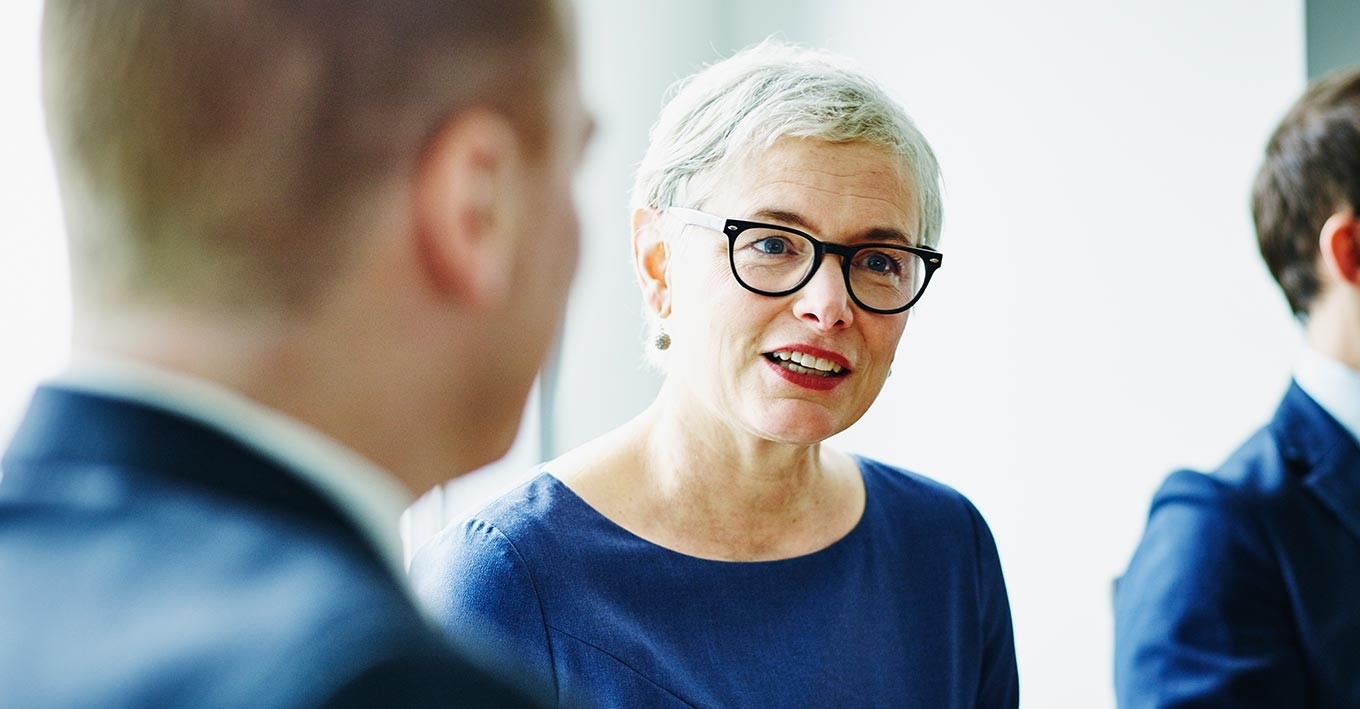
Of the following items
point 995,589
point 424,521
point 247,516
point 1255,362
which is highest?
point 247,516

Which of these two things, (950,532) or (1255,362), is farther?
(1255,362)

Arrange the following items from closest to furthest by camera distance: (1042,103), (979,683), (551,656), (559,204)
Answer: (559,204), (551,656), (979,683), (1042,103)

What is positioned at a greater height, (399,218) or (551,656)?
(399,218)

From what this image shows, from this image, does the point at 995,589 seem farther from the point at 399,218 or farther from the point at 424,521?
the point at 424,521

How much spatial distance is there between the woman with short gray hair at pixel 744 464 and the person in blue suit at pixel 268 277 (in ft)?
3.04

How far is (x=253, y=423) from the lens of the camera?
0.48 meters

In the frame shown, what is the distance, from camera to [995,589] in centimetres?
177

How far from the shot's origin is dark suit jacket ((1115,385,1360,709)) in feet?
5.02

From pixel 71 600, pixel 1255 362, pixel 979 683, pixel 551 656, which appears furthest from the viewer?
pixel 1255 362

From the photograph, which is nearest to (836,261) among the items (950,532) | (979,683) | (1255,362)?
(950,532)

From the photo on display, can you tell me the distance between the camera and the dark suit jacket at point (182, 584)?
397mm

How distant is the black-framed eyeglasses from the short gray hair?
0.30 ft

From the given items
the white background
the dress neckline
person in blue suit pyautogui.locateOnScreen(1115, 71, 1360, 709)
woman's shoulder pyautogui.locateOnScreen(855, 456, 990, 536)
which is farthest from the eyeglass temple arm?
the white background

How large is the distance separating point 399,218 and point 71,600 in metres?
0.18
